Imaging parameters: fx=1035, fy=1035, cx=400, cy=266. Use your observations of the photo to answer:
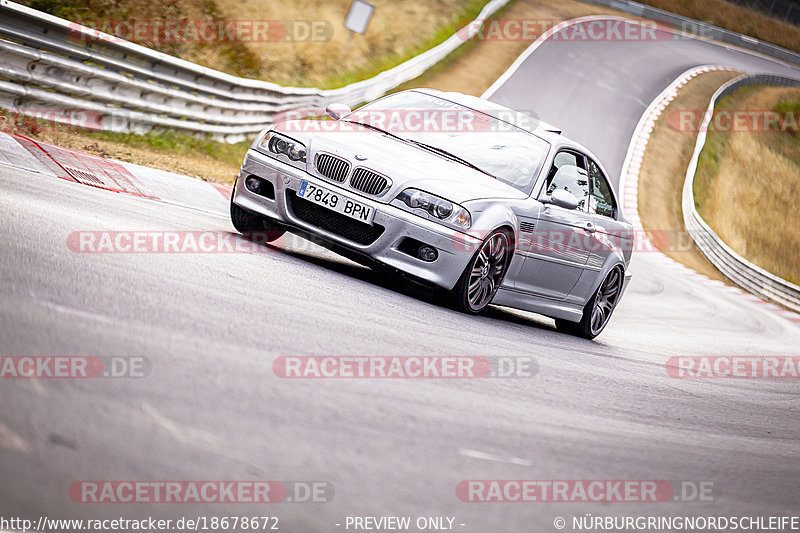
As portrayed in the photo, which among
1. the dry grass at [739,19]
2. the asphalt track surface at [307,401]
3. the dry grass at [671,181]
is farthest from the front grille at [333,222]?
the dry grass at [739,19]

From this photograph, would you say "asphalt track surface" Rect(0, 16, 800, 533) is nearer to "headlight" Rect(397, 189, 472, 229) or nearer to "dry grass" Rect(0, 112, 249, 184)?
"headlight" Rect(397, 189, 472, 229)

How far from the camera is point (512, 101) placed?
28.0 metres

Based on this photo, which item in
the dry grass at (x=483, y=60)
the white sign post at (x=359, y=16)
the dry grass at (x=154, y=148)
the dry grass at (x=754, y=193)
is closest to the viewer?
the dry grass at (x=154, y=148)

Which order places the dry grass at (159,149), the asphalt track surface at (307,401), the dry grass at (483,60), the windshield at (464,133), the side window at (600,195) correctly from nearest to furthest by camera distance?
the asphalt track surface at (307,401), the windshield at (464,133), the side window at (600,195), the dry grass at (159,149), the dry grass at (483,60)

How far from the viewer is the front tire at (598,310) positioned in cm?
959

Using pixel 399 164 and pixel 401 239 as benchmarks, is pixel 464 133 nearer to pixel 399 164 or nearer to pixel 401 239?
pixel 399 164

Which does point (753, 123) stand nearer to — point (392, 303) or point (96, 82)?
point (96, 82)

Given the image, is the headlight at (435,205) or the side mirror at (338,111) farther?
the side mirror at (338,111)

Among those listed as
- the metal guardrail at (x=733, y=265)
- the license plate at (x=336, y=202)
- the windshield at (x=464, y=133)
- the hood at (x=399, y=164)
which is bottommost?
A: the metal guardrail at (x=733, y=265)

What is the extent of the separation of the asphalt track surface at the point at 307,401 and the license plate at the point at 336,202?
52cm

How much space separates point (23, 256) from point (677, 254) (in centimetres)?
1994

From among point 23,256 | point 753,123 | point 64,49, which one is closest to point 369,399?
point 23,256

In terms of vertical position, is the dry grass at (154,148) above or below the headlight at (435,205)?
below

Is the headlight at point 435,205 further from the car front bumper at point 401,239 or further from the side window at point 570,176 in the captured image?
the side window at point 570,176
